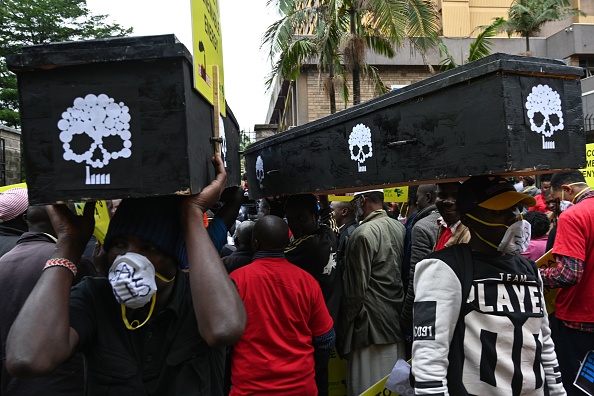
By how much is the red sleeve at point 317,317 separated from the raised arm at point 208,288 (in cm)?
172

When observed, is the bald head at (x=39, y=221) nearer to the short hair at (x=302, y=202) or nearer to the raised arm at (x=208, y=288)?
the raised arm at (x=208, y=288)

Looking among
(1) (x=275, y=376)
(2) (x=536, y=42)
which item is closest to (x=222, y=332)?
(1) (x=275, y=376)

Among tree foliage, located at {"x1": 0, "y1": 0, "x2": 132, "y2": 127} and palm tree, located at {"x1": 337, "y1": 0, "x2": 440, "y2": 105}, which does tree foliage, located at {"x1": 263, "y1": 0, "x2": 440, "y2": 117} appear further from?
tree foliage, located at {"x1": 0, "y1": 0, "x2": 132, "y2": 127}

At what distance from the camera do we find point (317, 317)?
360 cm

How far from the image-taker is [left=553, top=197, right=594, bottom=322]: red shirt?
149 inches

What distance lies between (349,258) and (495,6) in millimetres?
21682

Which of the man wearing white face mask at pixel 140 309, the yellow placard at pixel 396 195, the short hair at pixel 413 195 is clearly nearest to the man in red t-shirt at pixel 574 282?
the yellow placard at pixel 396 195

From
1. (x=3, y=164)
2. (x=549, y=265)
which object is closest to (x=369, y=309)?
(x=549, y=265)

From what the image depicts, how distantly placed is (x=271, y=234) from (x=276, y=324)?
0.59 m

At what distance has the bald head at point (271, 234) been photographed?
3580 mm

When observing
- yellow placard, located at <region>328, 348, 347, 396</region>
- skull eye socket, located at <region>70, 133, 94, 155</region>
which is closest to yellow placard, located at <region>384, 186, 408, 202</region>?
yellow placard, located at <region>328, 348, 347, 396</region>

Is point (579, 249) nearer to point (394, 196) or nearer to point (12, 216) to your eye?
point (394, 196)

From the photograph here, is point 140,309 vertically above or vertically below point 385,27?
below

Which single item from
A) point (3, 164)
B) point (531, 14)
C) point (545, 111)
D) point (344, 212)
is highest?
point (531, 14)
